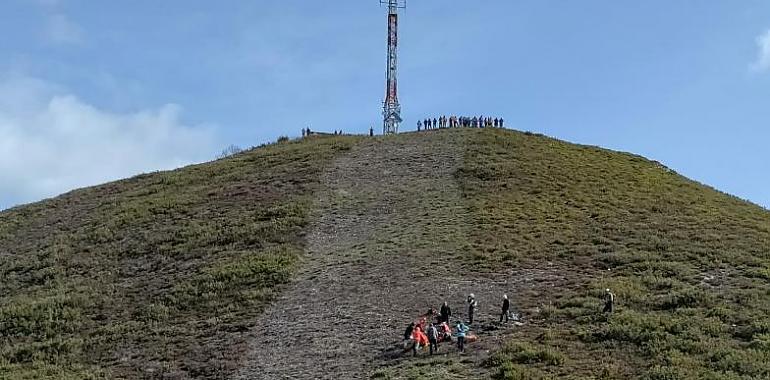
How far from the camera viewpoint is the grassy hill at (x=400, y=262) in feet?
76.9

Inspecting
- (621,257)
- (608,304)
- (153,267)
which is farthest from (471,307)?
(153,267)

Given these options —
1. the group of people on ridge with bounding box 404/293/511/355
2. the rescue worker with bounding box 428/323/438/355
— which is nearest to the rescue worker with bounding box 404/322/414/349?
the group of people on ridge with bounding box 404/293/511/355

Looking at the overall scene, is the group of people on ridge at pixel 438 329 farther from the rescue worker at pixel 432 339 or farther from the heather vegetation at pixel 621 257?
the heather vegetation at pixel 621 257

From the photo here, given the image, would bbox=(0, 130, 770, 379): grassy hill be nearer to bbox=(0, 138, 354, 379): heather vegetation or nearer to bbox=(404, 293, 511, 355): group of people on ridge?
bbox=(0, 138, 354, 379): heather vegetation

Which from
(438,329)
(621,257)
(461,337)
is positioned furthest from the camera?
(621,257)

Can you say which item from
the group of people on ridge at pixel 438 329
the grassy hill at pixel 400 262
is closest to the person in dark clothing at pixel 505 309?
the group of people on ridge at pixel 438 329

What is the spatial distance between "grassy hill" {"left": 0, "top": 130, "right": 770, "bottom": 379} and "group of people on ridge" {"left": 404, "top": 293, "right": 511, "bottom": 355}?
1.75 ft

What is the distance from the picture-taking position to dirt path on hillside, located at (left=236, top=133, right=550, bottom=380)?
24.0 m

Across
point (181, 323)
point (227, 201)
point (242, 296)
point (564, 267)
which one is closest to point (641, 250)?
point (564, 267)

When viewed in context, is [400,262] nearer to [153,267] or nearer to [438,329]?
[438,329]

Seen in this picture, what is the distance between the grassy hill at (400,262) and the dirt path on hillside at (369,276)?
0.13 meters

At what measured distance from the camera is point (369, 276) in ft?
100

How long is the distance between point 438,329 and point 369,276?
6175mm

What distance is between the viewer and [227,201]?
139ft
